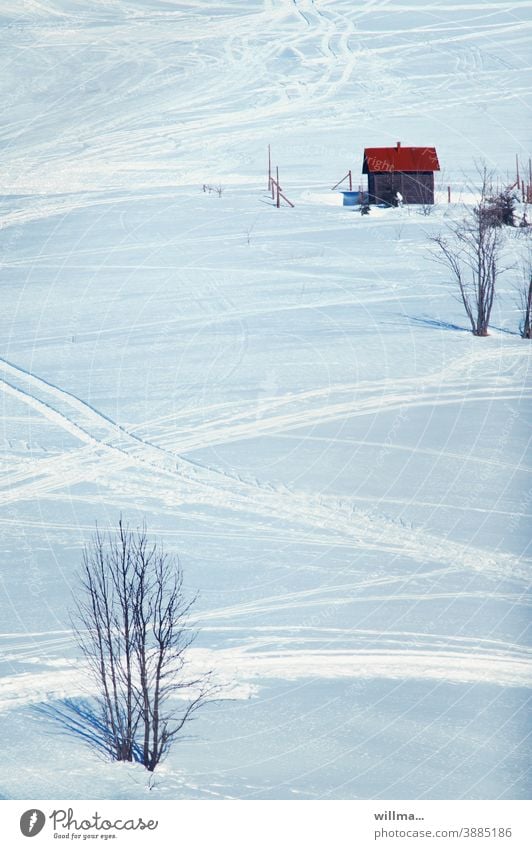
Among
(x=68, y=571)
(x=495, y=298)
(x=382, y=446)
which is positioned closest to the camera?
(x=68, y=571)

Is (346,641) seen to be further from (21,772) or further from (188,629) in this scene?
(21,772)

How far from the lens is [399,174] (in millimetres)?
30188

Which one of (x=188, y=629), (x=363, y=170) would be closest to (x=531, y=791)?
(x=188, y=629)

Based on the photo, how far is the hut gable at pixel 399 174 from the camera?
29.9 meters

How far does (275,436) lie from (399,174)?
16424 millimetres

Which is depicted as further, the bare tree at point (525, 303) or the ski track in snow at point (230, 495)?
the bare tree at point (525, 303)

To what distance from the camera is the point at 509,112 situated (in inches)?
1438

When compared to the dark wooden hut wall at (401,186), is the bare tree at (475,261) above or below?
below

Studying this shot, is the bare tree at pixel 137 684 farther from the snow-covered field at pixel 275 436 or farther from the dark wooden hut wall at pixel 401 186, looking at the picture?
the dark wooden hut wall at pixel 401 186

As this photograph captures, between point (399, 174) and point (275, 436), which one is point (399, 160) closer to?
point (399, 174)

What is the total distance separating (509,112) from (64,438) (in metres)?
25.0

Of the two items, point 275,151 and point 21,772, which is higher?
point 275,151

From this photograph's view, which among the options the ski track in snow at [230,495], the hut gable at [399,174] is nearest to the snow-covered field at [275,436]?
the ski track in snow at [230,495]

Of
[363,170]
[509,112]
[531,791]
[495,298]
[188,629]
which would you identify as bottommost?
[531,791]
